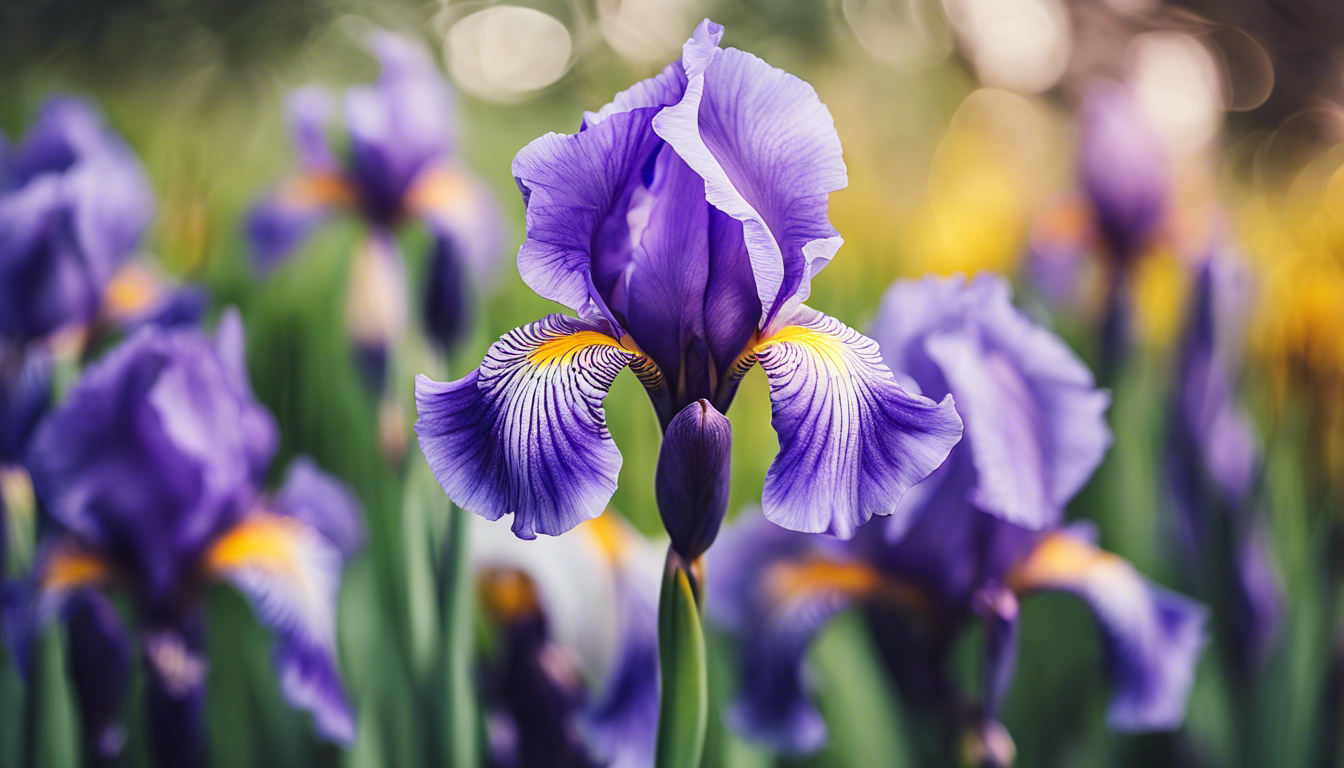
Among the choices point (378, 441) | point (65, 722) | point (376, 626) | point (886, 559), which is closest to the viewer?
point (886, 559)

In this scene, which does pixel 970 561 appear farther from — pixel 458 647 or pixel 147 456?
pixel 147 456

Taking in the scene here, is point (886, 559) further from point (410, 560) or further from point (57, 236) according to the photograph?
point (57, 236)

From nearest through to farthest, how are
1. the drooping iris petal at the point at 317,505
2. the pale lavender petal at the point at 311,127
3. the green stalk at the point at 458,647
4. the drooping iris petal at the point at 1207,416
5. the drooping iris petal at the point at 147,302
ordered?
the green stalk at the point at 458,647
the drooping iris petal at the point at 317,505
the drooping iris petal at the point at 147,302
the drooping iris petal at the point at 1207,416
the pale lavender petal at the point at 311,127

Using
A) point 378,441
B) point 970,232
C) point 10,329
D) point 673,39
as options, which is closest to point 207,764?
point 378,441

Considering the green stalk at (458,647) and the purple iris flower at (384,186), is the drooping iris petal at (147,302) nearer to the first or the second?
the purple iris flower at (384,186)

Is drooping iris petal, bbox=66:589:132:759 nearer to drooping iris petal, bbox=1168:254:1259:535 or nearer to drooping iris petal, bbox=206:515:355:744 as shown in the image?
drooping iris petal, bbox=206:515:355:744

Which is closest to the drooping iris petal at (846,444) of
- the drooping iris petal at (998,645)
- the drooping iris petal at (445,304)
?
the drooping iris petal at (998,645)
